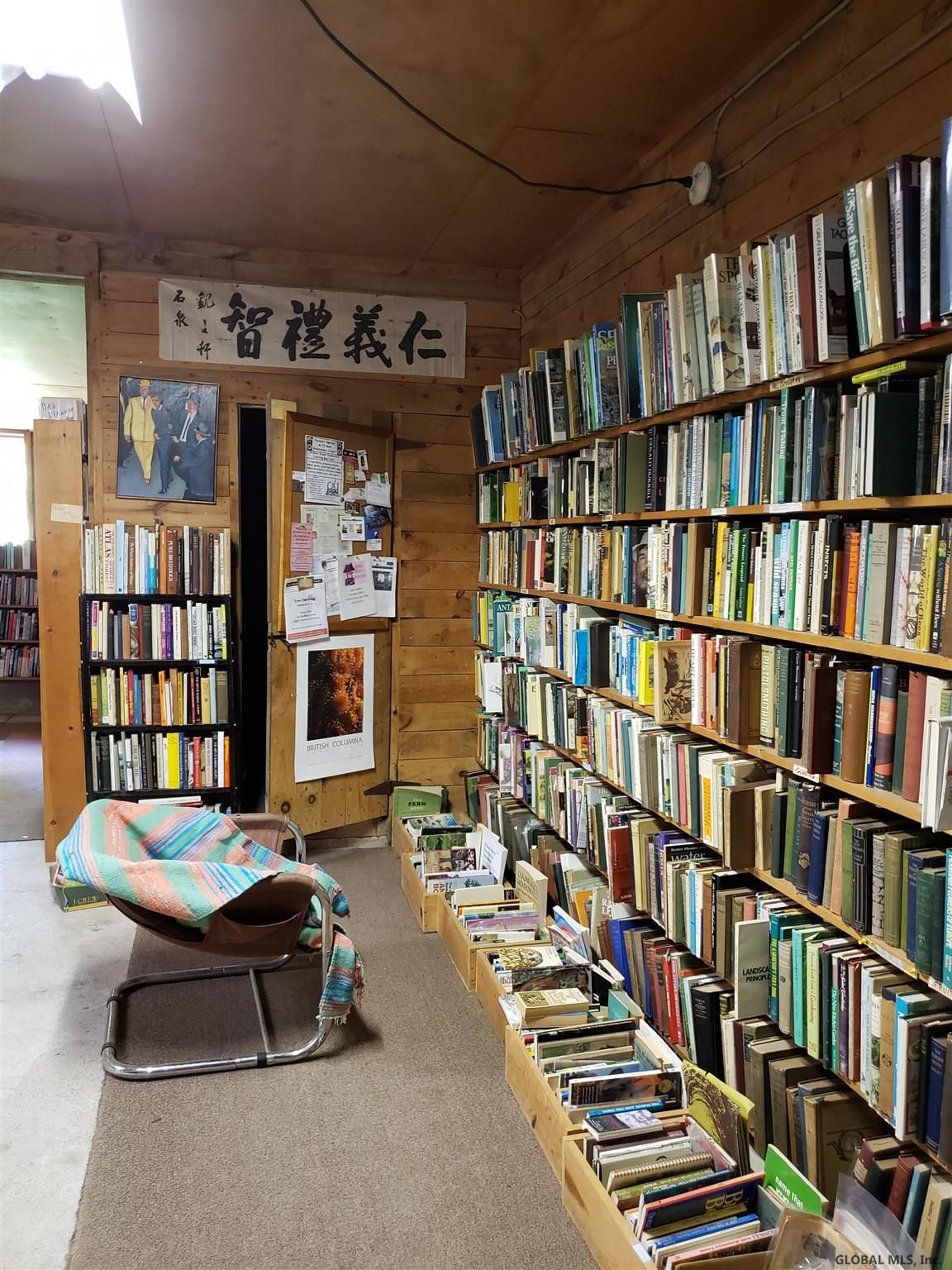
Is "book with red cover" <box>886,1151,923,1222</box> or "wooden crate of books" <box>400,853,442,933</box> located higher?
"book with red cover" <box>886,1151,923,1222</box>

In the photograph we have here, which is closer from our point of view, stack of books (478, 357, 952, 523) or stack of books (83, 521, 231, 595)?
stack of books (478, 357, 952, 523)

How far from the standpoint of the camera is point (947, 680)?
1636mm

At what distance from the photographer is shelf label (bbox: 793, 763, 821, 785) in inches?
76.0

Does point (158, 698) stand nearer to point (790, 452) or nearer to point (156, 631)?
point (156, 631)

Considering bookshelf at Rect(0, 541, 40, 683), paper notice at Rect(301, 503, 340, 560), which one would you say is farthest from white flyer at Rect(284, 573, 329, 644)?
bookshelf at Rect(0, 541, 40, 683)

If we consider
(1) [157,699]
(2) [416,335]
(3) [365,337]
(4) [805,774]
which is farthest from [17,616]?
(4) [805,774]

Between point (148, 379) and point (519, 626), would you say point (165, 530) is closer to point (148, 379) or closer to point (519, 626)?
point (148, 379)

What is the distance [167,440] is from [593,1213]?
136 inches

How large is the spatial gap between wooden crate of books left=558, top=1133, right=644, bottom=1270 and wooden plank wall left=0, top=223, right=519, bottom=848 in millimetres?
2635

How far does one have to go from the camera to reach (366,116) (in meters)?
2.81

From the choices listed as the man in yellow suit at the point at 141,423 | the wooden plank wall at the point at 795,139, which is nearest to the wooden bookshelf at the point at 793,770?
the wooden plank wall at the point at 795,139

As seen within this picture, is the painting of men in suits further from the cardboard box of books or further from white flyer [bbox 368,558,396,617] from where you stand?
the cardboard box of books

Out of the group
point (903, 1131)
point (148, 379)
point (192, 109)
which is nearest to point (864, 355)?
point (903, 1131)

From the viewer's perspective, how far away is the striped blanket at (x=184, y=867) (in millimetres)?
2336
